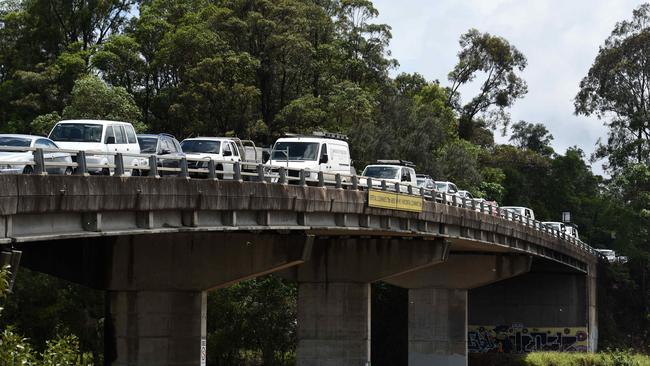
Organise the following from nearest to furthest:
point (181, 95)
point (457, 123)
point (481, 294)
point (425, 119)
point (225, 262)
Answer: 1. point (225, 262)
2. point (181, 95)
3. point (481, 294)
4. point (425, 119)
5. point (457, 123)

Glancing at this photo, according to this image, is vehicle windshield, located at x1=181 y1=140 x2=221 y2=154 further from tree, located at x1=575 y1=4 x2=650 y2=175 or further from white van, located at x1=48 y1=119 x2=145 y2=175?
tree, located at x1=575 y1=4 x2=650 y2=175

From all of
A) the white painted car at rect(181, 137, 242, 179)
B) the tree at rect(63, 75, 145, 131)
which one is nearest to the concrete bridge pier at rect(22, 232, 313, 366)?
the white painted car at rect(181, 137, 242, 179)

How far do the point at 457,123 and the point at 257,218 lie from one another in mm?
86647

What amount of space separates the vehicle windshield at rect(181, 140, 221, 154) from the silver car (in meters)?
11.4

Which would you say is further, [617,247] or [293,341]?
[617,247]

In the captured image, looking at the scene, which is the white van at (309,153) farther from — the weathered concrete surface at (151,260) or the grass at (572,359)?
the grass at (572,359)

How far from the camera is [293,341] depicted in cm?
7250

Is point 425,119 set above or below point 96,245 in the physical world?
above

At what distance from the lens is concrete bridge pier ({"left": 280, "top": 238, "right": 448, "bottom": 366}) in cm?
5500

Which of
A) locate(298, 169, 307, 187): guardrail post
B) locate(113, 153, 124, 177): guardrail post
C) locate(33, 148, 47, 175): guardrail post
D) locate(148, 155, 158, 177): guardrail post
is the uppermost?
locate(298, 169, 307, 187): guardrail post

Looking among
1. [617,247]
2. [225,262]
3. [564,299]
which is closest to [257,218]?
[225,262]

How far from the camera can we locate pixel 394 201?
4797cm

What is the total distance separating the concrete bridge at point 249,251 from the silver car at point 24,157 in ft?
1.91

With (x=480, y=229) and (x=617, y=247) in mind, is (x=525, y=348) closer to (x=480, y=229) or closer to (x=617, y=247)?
(x=617, y=247)
